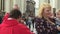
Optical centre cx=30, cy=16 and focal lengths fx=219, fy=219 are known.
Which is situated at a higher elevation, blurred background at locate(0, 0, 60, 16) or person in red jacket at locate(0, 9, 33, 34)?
blurred background at locate(0, 0, 60, 16)

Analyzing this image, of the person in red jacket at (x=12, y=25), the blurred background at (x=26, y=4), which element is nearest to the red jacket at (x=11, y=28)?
the person in red jacket at (x=12, y=25)

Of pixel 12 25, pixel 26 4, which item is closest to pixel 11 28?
pixel 12 25

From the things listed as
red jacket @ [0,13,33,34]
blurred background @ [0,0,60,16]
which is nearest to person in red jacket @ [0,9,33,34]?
red jacket @ [0,13,33,34]

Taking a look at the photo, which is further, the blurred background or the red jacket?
the blurred background

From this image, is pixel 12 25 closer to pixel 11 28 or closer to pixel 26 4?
pixel 11 28

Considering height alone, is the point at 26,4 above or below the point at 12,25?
above

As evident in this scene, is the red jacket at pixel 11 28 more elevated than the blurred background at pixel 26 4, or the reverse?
the blurred background at pixel 26 4

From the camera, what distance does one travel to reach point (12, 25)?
3.02 metres

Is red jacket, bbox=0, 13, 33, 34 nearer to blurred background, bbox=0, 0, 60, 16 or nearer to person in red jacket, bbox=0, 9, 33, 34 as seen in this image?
person in red jacket, bbox=0, 9, 33, 34

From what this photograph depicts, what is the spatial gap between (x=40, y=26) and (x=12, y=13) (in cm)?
61

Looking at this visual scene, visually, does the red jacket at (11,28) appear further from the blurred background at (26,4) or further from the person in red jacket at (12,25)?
the blurred background at (26,4)

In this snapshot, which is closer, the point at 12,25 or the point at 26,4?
the point at 12,25

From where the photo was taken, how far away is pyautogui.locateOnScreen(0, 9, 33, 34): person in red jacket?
298 cm

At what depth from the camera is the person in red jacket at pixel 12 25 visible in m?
2.98
